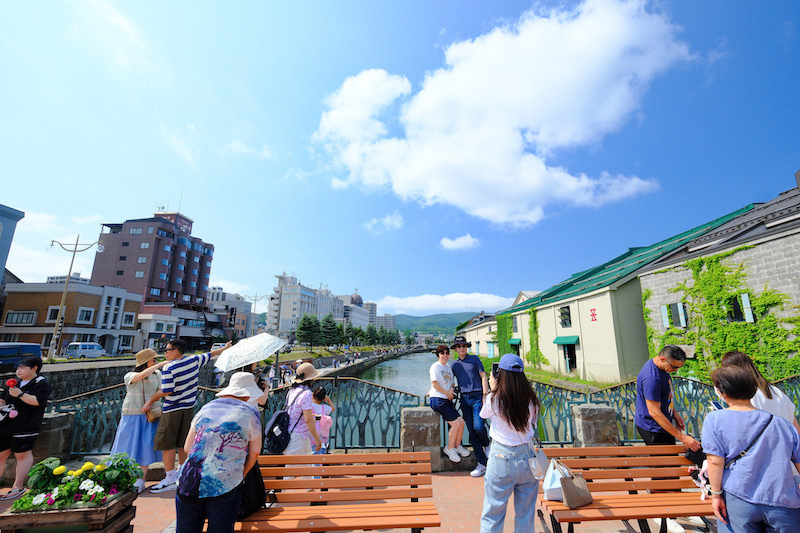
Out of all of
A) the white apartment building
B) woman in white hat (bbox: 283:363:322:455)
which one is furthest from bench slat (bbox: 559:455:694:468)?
the white apartment building

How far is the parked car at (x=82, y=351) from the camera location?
29.6 metres

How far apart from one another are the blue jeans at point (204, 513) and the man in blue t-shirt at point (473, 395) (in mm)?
3381

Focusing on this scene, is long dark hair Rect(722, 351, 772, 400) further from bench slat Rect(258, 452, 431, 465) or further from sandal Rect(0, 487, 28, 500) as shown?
sandal Rect(0, 487, 28, 500)

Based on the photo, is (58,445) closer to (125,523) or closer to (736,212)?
(125,523)

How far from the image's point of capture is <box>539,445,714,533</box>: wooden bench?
2906mm

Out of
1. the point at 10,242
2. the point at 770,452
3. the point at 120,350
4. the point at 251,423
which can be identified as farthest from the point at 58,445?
the point at 120,350

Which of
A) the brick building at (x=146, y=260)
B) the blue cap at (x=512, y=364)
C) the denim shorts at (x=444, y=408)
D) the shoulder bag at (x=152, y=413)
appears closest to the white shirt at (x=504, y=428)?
the blue cap at (x=512, y=364)

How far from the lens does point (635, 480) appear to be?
342 cm

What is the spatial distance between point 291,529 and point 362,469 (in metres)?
0.82

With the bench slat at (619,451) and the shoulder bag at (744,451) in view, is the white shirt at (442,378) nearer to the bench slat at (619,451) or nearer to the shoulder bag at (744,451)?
the bench slat at (619,451)

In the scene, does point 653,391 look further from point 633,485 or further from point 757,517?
point 757,517

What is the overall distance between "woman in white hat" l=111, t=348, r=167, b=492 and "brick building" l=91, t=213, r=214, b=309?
62044 mm

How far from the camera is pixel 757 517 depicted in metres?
2.25

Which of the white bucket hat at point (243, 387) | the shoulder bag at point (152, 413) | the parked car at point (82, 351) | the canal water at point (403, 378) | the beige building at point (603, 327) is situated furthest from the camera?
the parked car at point (82, 351)
